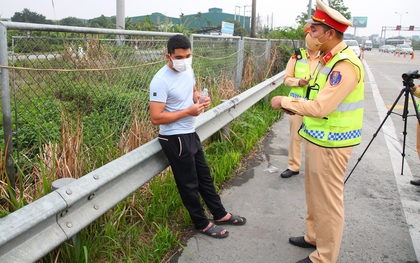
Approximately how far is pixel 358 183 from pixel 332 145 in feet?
7.23

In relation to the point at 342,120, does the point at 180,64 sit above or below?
above

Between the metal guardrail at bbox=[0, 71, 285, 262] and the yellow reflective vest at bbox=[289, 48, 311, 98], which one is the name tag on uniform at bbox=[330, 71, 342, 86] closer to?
the metal guardrail at bbox=[0, 71, 285, 262]

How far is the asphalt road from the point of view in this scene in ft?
10.2

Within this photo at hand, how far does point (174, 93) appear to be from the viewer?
122 inches

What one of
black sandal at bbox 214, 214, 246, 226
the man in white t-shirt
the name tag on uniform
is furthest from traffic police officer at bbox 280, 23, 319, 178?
the name tag on uniform

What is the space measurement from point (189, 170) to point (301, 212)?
1.36m

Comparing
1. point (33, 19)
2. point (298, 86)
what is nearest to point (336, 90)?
point (298, 86)

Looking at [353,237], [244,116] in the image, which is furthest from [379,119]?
[353,237]

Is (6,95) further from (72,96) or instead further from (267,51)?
(267,51)

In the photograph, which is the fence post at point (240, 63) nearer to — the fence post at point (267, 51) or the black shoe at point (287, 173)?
the fence post at point (267, 51)

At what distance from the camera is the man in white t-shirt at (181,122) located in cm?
304

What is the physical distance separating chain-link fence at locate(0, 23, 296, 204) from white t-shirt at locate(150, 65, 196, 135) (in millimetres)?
631

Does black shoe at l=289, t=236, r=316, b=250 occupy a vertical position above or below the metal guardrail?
below

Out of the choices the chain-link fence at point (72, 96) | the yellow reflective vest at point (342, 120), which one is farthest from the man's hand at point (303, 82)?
the yellow reflective vest at point (342, 120)
